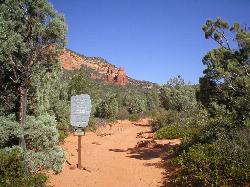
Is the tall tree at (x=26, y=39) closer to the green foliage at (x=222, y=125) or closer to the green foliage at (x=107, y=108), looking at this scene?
the green foliage at (x=222, y=125)

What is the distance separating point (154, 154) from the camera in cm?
1773

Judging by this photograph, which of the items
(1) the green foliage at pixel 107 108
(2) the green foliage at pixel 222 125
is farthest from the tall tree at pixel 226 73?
(1) the green foliage at pixel 107 108

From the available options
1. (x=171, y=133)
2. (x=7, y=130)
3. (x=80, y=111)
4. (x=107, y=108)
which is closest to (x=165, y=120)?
(x=171, y=133)

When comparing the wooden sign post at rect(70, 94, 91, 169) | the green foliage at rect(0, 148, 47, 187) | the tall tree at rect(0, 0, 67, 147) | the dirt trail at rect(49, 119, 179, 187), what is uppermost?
the tall tree at rect(0, 0, 67, 147)

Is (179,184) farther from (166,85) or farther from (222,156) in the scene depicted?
(166,85)

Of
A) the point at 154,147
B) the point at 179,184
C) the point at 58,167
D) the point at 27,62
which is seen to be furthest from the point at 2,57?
the point at 154,147

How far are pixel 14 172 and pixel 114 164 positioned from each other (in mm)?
7296

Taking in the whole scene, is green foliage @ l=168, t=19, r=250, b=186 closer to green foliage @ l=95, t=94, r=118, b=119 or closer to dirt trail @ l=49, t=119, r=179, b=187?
dirt trail @ l=49, t=119, r=179, b=187

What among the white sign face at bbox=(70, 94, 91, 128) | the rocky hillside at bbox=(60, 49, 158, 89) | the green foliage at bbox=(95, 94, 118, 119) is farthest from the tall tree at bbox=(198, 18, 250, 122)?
the rocky hillside at bbox=(60, 49, 158, 89)

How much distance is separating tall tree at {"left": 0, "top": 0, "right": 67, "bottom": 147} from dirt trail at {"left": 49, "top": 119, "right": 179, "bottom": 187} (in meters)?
3.15

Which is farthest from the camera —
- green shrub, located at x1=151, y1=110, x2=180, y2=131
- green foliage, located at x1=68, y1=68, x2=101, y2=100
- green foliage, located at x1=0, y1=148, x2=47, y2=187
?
green foliage, located at x1=68, y1=68, x2=101, y2=100

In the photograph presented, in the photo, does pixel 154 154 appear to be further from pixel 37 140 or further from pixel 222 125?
pixel 37 140

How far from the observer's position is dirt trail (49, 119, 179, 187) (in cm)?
1209

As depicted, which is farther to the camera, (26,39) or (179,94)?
(179,94)
